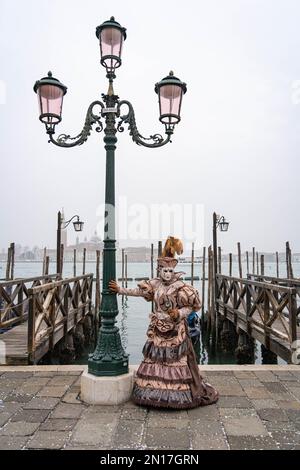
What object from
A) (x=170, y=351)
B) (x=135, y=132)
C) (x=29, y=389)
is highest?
(x=135, y=132)

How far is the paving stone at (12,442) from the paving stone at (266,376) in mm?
2764

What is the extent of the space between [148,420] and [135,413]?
0.19 metres

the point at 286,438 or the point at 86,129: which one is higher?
the point at 86,129

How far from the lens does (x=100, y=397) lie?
11.9 ft

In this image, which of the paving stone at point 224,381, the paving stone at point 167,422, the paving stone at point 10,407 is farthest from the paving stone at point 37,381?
the paving stone at point 224,381

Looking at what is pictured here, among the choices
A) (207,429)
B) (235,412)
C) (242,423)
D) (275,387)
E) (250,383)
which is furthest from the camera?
(250,383)

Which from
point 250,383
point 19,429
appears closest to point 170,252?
point 250,383

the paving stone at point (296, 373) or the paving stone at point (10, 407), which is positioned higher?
the paving stone at point (296, 373)

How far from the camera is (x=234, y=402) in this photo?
3.70 meters

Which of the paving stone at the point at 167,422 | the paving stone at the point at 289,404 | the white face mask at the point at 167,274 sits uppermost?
the white face mask at the point at 167,274

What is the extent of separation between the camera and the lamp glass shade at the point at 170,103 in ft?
12.9

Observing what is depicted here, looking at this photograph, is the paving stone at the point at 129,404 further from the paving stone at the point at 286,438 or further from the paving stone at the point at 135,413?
the paving stone at the point at 286,438

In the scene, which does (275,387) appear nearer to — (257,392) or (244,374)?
(257,392)
